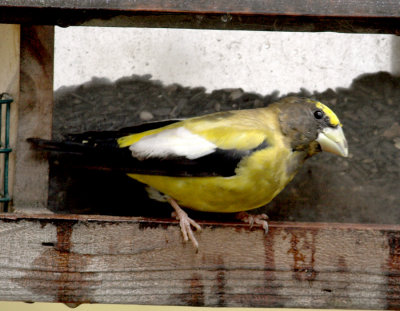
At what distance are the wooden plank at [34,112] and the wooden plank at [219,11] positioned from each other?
0.29m

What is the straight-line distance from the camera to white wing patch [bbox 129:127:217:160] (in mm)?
2420

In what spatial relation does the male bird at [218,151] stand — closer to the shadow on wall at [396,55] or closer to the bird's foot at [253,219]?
the bird's foot at [253,219]

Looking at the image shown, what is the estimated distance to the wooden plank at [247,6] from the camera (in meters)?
2.09

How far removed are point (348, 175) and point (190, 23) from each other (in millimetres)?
935

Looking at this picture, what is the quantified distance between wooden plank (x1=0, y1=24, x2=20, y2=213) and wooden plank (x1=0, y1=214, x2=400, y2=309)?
42cm

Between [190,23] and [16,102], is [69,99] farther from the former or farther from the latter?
[190,23]

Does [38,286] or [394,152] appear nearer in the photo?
[38,286]

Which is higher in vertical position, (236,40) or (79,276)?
(236,40)

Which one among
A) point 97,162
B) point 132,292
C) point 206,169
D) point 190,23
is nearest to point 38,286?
point 132,292

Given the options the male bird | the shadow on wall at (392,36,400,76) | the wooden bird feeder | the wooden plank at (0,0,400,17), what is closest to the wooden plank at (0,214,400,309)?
the wooden bird feeder

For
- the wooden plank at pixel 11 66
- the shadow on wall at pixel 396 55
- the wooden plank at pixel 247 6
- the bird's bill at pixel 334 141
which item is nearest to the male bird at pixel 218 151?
the bird's bill at pixel 334 141

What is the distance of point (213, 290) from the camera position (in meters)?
2.25

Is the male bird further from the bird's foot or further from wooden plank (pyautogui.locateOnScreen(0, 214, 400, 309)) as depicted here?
wooden plank (pyautogui.locateOnScreen(0, 214, 400, 309))

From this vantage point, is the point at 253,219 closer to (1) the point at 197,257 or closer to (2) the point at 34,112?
(1) the point at 197,257
